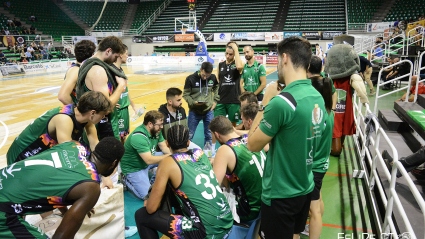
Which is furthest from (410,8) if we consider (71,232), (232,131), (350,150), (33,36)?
(33,36)

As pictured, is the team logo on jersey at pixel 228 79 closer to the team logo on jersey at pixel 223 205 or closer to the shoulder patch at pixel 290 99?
the team logo on jersey at pixel 223 205

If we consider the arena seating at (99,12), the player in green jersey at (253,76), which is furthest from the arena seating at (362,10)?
the arena seating at (99,12)

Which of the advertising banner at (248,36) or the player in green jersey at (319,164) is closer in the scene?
the player in green jersey at (319,164)

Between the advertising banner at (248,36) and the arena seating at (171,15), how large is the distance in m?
7.95

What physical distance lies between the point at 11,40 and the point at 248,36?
21254 millimetres

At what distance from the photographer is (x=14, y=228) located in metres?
1.93

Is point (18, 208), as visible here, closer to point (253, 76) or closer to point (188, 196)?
point (188, 196)

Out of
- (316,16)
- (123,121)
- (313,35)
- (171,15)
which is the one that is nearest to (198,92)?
(123,121)

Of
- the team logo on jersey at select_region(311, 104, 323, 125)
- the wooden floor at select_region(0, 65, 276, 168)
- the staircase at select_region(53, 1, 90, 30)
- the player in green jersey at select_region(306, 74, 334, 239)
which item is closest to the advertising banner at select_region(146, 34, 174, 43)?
the staircase at select_region(53, 1, 90, 30)

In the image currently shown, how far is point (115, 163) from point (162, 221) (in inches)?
25.1

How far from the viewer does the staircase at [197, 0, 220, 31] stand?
3445cm

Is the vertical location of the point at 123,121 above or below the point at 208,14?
below

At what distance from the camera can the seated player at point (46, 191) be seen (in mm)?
1899

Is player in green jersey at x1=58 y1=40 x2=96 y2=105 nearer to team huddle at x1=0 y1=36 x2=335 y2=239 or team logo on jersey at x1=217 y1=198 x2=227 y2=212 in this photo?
team huddle at x1=0 y1=36 x2=335 y2=239
